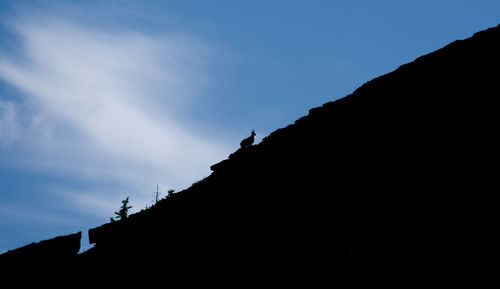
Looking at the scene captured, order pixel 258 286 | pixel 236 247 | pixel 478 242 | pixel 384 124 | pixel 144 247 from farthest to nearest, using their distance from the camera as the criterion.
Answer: pixel 144 247
pixel 236 247
pixel 258 286
pixel 384 124
pixel 478 242

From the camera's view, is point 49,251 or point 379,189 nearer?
point 379,189

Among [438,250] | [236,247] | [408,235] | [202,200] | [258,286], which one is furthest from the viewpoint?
[202,200]

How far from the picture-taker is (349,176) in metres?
3.67

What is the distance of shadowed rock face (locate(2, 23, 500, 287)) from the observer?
268 centimetres

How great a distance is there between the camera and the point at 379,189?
334 centimetres

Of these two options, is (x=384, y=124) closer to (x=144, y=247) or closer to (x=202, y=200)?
(x=202, y=200)

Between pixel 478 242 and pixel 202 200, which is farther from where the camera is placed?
pixel 202 200

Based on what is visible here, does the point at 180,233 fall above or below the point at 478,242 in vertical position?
above

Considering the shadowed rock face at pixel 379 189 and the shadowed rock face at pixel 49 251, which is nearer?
the shadowed rock face at pixel 379 189

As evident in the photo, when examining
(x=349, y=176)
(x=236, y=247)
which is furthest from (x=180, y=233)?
(x=349, y=176)

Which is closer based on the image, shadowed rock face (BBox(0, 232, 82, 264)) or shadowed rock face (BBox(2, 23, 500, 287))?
shadowed rock face (BBox(2, 23, 500, 287))

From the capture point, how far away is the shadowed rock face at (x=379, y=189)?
2.68m

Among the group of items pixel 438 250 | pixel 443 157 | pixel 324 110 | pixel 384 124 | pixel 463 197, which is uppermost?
pixel 324 110

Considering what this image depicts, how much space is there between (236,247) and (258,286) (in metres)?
0.79
